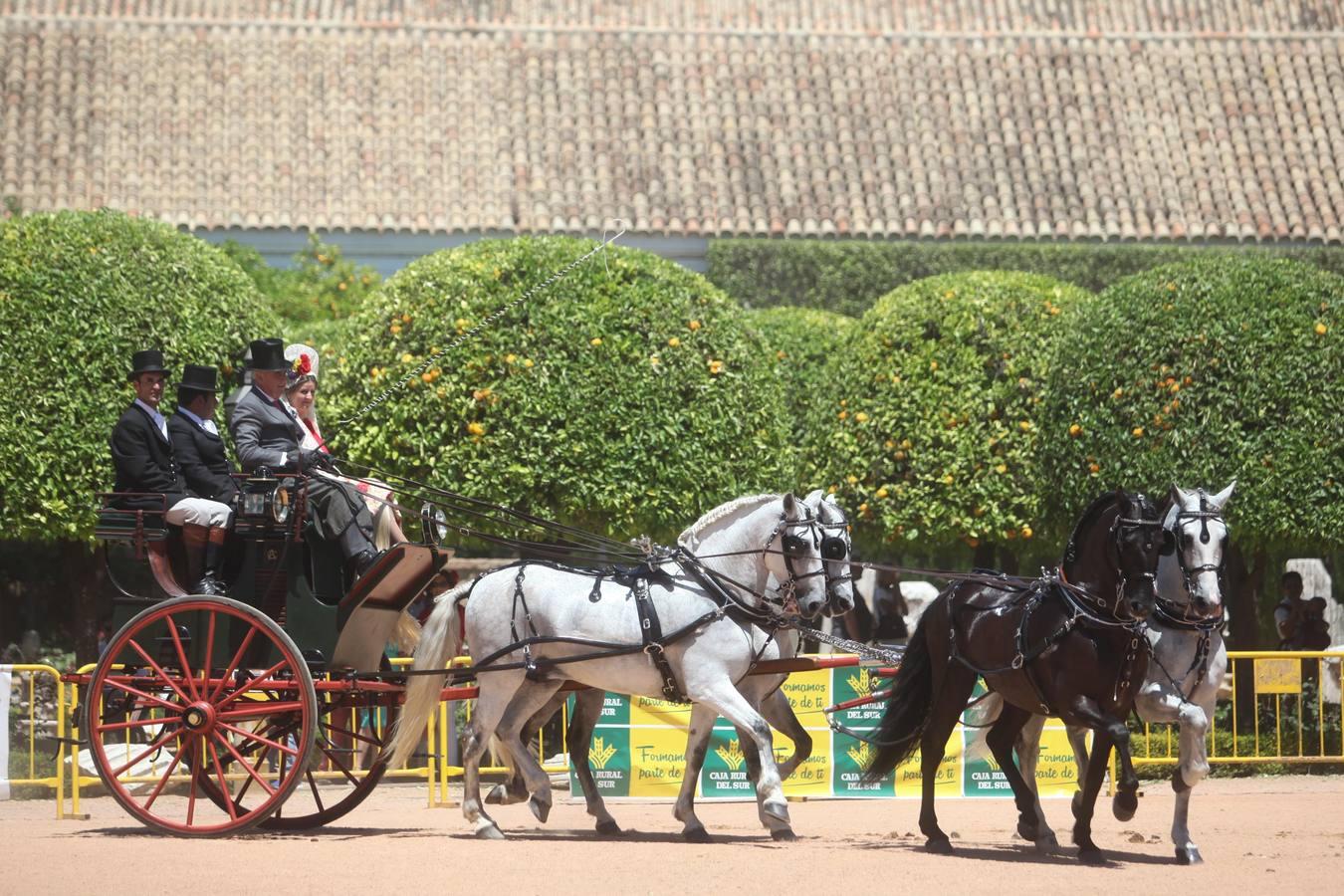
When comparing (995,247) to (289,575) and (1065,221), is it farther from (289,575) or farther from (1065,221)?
(289,575)

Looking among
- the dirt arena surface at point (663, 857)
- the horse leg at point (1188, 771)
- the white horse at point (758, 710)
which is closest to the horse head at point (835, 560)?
the white horse at point (758, 710)

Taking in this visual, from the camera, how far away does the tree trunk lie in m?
16.7

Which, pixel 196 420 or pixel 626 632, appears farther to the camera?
pixel 196 420

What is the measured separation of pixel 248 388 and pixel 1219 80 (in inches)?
921

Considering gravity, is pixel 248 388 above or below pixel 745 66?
below

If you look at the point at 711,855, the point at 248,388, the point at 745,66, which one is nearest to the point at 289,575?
the point at 248,388

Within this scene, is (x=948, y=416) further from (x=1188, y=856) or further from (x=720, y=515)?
(x=1188, y=856)

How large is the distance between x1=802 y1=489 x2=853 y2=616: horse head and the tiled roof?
17178mm

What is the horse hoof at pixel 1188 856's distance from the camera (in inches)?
349

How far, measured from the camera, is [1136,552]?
8891 mm

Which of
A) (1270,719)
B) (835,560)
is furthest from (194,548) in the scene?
(1270,719)

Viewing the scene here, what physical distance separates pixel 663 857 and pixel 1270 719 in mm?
8584

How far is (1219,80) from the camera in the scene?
96.8 feet

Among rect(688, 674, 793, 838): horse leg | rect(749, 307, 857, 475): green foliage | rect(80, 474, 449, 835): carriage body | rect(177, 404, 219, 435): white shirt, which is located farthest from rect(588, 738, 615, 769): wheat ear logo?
rect(749, 307, 857, 475): green foliage
